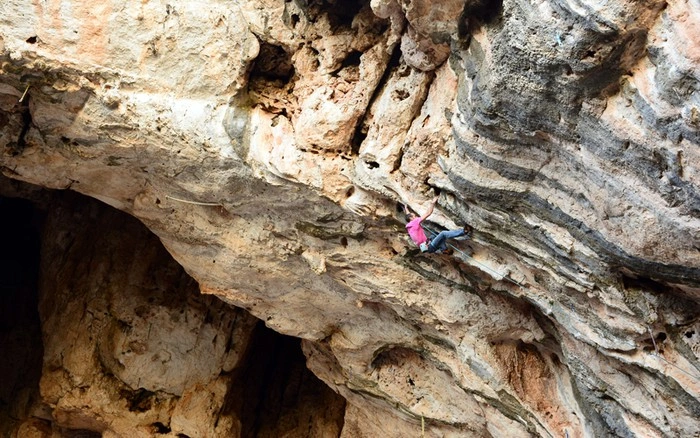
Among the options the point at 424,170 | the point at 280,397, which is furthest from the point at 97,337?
the point at 424,170

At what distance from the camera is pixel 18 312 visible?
20.5 ft

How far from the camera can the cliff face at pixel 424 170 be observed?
240cm

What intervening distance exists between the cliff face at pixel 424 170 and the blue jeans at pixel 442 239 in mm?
58

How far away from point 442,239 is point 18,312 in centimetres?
471

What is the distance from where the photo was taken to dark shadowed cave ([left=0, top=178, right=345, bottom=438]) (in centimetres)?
547

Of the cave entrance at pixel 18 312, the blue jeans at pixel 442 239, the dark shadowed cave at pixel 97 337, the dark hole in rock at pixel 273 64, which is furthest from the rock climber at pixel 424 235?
the cave entrance at pixel 18 312

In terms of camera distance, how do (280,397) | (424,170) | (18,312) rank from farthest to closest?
(18,312), (280,397), (424,170)

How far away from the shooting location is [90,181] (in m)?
4.00

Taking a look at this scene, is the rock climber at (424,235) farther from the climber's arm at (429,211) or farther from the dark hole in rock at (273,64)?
the dark hole in rock at (273,64)

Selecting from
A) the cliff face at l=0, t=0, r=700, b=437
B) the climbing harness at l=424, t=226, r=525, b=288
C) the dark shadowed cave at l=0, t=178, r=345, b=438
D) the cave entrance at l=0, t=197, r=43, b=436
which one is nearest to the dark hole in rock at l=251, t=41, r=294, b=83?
the cliff face at l=0, t=0, r=700, b=437

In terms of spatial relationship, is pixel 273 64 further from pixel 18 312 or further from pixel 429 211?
pixel 18 312

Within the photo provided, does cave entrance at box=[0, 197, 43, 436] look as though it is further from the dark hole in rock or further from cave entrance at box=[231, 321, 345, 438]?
the dark hole in rock

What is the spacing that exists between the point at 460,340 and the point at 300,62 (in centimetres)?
177

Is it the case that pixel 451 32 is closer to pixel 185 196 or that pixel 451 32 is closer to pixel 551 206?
pixel 551 206
